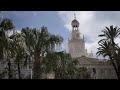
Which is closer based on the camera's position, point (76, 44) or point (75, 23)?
point (75, 23)

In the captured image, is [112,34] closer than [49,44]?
No

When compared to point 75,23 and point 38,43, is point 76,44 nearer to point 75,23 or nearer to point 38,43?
point 75,23

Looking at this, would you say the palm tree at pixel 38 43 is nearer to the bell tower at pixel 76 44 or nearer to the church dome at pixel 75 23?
the church dome at pixel 75 23

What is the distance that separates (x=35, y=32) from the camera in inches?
957

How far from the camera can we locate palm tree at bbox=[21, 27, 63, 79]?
2333cm

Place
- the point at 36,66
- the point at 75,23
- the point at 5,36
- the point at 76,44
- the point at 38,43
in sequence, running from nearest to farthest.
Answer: the point at 5,36 < the point at 36,66 < the point at 38,43 < the point at 75,23 < the point at 76,44

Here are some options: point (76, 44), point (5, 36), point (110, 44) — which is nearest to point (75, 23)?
point (76, 44)

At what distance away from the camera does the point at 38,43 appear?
23844mm

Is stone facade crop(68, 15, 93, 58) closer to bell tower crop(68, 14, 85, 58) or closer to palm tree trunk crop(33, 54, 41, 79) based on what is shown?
bell tower crop(68, 14, 85, 58)

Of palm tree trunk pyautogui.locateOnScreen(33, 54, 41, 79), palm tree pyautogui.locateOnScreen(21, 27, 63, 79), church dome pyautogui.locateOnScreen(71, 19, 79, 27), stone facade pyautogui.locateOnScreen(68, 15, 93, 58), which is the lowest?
palm tree trunk pyautogui.locateOnScreen(33, 54, 41, 79)

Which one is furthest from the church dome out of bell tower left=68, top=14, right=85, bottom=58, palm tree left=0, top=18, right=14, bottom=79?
palm tree left=0, top=18, right=14, bottom=79
